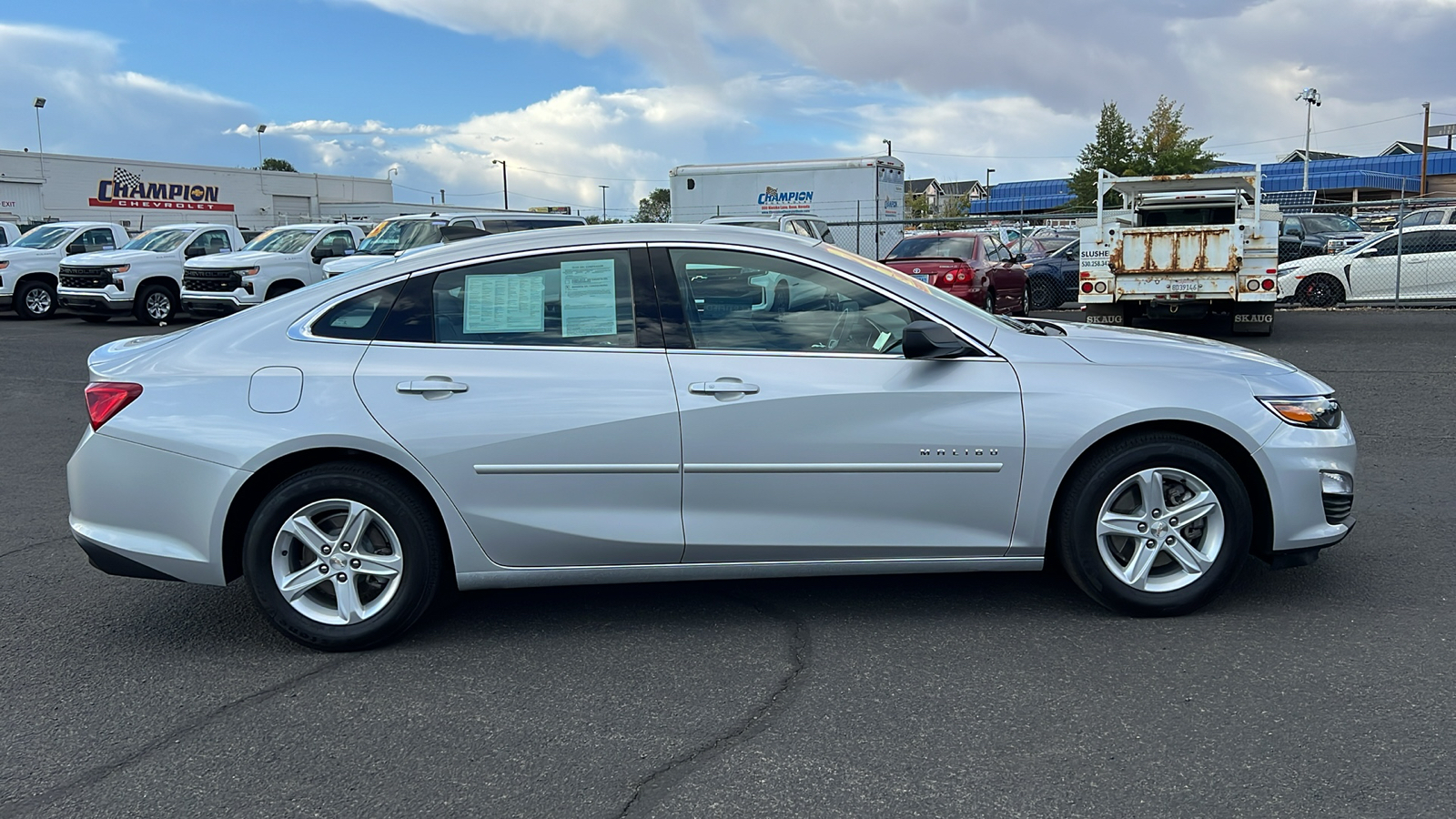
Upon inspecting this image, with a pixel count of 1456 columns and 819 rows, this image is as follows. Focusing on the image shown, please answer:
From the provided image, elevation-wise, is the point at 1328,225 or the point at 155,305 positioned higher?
the point at 1328,225

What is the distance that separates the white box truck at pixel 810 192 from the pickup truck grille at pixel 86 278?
13681 millimetres

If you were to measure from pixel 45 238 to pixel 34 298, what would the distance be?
1431 millimetres

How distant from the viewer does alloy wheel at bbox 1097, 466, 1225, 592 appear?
4324 mm

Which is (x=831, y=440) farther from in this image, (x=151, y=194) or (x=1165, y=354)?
(x=151, y=194)

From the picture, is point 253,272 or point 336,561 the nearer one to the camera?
point 336,561

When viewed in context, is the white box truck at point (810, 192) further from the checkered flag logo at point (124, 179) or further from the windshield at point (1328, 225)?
the checkered flag logo at point (124, 179)

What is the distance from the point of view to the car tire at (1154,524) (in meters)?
4.30

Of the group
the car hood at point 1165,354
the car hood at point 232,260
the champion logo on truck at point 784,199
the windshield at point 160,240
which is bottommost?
the car hood at point 1165,354

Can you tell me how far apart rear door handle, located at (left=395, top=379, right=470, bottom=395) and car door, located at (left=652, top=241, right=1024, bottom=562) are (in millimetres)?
797

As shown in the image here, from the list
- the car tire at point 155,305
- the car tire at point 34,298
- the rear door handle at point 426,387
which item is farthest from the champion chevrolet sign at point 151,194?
the rear door handle at point 426,387

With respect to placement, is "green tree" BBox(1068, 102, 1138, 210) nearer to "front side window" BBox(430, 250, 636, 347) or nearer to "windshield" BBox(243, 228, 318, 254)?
"windshield" BBox(243, 228, 318, 254)

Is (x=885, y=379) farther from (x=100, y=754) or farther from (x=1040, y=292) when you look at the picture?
(x=1040, y=292)

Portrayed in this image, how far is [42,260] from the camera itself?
22.2m

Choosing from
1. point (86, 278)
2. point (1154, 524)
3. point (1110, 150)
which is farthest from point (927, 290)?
point (1110, 150)
